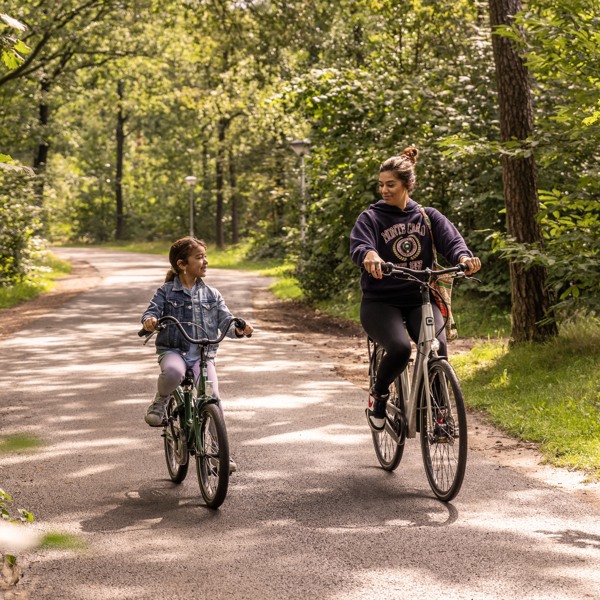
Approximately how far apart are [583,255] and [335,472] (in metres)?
3.98

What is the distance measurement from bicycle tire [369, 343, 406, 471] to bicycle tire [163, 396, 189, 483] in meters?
1.28

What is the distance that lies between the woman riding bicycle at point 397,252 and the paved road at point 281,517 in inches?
35.3

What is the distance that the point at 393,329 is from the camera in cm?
592

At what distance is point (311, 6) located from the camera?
18.2m

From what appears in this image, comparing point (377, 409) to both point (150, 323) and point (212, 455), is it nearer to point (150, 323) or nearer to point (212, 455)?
point (212, 455)

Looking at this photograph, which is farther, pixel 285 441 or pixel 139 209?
pixel 139 209

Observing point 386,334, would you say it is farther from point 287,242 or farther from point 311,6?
point 287,242

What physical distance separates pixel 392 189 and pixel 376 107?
35.7 ft

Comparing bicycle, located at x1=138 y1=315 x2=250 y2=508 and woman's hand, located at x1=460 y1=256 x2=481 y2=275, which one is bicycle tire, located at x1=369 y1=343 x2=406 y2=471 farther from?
bicycle, located at x1=138 y1=315 x2=250 y2=508

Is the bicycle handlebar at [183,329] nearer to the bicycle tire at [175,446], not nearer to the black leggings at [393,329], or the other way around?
the bicycle tire at [175,446]

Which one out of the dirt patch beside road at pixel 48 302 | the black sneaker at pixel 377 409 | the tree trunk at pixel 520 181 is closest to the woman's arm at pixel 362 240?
the black sneaker at pixel 377 409

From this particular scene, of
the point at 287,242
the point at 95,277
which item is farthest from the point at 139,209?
the point at 287,242

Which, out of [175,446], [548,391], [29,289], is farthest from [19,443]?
[29,289]

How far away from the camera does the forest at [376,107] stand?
9.22 meters
